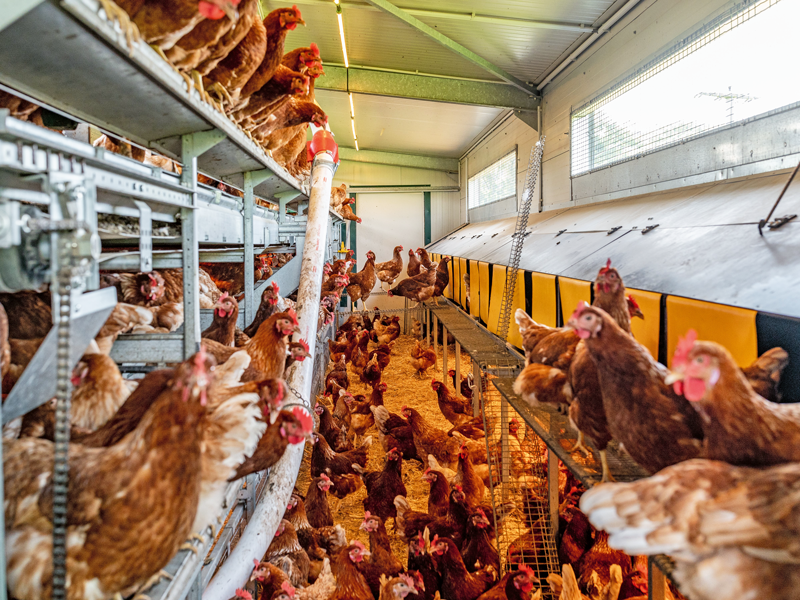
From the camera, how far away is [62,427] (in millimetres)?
672

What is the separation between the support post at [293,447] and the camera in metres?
1.66

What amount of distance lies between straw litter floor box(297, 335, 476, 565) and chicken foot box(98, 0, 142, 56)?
291 cm

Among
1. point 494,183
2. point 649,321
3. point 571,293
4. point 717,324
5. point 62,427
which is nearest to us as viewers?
point 62,427

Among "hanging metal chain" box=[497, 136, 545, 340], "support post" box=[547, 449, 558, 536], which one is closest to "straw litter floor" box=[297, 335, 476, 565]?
"support post" box=[547, 449, 558, 536]

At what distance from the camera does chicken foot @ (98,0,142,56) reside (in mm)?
801

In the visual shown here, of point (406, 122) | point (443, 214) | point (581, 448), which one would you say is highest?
point (406, 122)

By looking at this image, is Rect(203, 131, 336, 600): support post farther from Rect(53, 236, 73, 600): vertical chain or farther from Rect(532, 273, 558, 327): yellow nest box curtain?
Rect(532, 273, 558, 327): yellow nest box curtain

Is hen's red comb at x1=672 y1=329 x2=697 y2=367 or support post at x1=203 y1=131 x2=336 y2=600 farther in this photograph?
support post at x1=203 y1=131 x2=336 y2=600

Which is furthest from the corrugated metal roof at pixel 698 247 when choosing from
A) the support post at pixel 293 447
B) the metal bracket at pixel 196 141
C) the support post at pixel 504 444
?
the metal bracket at pixel 196 141

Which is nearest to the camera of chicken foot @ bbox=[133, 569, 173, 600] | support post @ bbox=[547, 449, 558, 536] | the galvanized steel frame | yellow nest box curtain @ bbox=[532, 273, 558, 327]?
chicken foot @ bbox=[133, 569, 173, 600]

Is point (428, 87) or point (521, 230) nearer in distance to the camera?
point (521, 230)

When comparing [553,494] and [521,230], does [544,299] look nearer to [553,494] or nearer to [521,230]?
[521,230]

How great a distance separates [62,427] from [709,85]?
11.1 ft

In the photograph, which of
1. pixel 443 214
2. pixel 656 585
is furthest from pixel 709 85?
pixel 443 214
